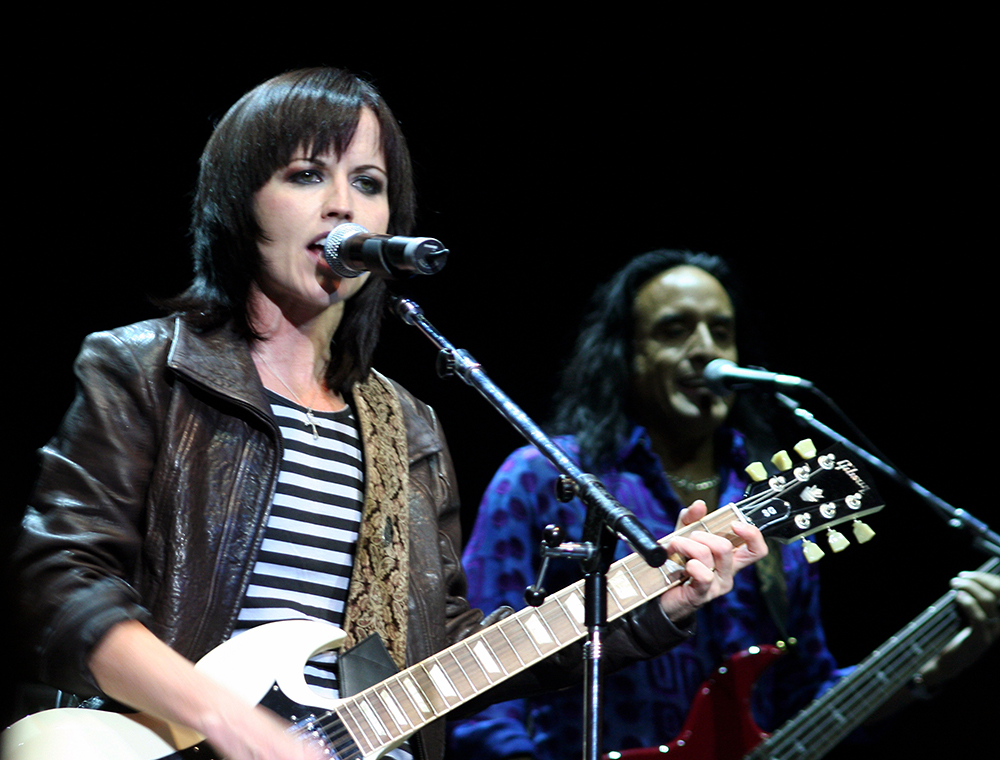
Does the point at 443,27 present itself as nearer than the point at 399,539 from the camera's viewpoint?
No

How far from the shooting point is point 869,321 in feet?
14.3

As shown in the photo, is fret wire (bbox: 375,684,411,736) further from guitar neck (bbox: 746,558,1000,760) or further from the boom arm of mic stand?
guitar neck (bbox: 746,558,1000,760)

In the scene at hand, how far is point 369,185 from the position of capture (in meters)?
2.29

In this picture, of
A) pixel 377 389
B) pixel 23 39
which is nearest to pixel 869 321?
pixel 377 389

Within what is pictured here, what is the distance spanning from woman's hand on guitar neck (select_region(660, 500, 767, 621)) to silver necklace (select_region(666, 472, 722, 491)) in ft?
3.98

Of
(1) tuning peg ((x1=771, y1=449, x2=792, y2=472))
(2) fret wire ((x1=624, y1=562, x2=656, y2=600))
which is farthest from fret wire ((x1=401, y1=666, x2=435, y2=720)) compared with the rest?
(1) tuning peg ((x1=771, y1=449, x2=792, y2=472))

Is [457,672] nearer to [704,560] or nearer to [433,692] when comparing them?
[433,692]

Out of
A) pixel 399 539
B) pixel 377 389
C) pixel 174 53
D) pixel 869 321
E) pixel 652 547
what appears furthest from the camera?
pixel 869 321

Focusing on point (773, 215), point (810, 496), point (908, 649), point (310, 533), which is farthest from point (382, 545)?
point (773, 215)

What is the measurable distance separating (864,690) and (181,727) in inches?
91.9

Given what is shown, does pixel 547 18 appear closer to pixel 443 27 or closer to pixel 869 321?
pixel 443 27

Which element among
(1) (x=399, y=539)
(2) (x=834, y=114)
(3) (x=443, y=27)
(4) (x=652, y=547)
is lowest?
(4) (x=652, y=547)

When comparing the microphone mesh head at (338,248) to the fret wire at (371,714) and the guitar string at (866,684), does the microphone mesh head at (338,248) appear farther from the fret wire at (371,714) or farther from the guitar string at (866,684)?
the guitar string at (866,684)

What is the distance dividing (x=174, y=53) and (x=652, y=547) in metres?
2.49
